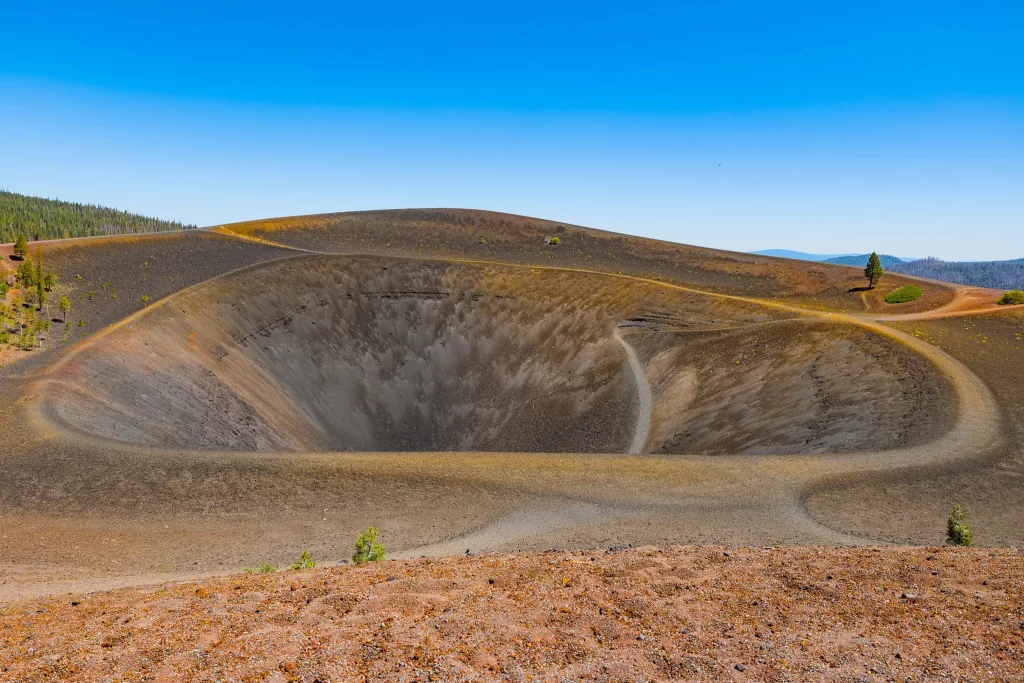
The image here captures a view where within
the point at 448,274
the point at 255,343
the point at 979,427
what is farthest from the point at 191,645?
the point at 448,274

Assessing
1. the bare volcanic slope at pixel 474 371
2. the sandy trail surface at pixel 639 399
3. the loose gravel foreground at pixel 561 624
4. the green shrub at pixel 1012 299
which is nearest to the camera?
the loose gravel foreground at pixel 561 624

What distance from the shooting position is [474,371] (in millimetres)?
53844

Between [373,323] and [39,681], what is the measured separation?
4972cm

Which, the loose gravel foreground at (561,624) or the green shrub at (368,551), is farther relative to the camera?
the green shrub at (368,551)

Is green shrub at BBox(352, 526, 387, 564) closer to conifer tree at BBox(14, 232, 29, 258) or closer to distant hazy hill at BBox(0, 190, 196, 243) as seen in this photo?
conifer tree at BBox(14, 232, 29, 258)

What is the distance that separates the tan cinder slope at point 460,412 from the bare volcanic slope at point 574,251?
3.15 feet

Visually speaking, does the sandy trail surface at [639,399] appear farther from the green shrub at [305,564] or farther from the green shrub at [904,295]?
the green shrub at [904,295]

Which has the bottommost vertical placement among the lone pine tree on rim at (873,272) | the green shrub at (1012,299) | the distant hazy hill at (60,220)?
the green shrub at (1012,299)

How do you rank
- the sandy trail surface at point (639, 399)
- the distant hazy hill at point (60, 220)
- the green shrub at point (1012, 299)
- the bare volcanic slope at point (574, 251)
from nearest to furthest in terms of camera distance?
the sandy trail surface at point (639, 399) < the green shrub at point (1012, 299) < the bare volcanic slope at point (574, 251) < the distant hazy hill at point (60, 220)

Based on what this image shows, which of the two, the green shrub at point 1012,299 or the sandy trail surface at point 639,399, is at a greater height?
the green shrub at point 1012,299

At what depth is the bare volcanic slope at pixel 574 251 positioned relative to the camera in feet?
203

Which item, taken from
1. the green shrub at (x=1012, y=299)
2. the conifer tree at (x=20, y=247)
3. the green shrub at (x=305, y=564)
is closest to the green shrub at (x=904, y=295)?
the green shrub at (x=1012, y=299)

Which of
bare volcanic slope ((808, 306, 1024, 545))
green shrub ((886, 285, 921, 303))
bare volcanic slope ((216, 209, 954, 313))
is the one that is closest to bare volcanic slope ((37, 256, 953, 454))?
bare volcanic slope ((808, 306, 1024, 545))

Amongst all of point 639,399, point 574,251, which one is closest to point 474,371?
point 639,399
